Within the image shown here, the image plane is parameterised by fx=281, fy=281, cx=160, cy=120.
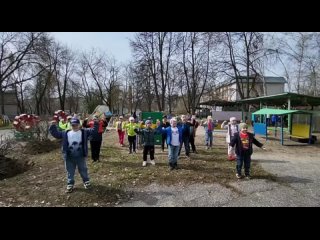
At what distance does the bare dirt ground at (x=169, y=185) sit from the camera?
6.11m

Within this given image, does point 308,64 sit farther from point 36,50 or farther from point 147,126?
point 36,50

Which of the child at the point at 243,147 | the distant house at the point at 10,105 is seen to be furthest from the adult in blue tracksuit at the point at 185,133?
the distant house at the point at 10,105

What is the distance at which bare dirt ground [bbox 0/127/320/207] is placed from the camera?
6109 mm

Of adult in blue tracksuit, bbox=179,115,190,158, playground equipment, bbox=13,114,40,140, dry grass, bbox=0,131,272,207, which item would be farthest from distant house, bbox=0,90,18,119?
adult in blue tracksuit, bbox=179,115,190,158

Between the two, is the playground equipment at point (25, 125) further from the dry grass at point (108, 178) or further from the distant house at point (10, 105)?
the distant house at point (10, 105)

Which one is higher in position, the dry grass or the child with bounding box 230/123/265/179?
the child with bounding box 230/123/265/179

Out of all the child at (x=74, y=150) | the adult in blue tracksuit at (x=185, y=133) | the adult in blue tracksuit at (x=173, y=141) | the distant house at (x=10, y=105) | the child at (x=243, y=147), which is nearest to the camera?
the child at (x=74, y=150)

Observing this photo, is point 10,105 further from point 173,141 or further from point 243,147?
point 243,147

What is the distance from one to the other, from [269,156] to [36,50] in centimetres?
3474

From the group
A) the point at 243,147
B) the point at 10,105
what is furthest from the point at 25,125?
the point at 10,105

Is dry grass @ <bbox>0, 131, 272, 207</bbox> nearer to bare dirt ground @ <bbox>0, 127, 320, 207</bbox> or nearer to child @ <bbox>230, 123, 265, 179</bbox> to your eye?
bare dirt ground @ <bbox>0, 127, 320, 207</bbox>

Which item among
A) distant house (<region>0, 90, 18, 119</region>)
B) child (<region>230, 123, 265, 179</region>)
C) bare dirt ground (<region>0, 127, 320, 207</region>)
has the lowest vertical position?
bare dirt ground (<region>0, 127, 320, 207</region>)

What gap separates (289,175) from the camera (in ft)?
27.9

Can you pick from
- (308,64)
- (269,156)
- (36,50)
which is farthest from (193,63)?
(269,156)
